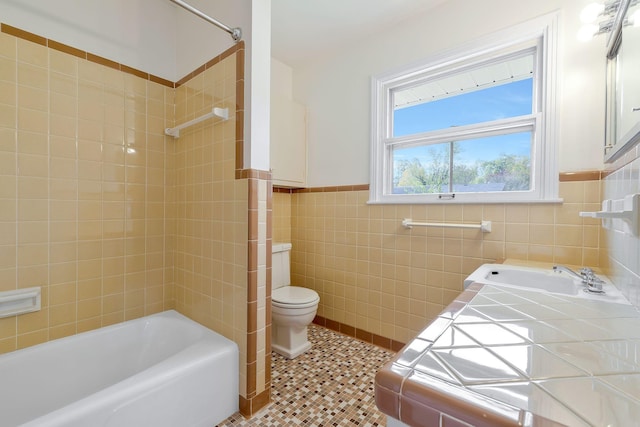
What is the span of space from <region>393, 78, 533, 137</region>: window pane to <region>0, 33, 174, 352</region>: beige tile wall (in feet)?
6.12

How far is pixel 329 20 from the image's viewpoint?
2127mm

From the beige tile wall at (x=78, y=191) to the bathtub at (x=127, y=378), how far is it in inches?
6.2

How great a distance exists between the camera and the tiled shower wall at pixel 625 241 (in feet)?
2.82

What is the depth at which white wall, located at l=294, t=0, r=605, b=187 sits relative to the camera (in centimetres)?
151

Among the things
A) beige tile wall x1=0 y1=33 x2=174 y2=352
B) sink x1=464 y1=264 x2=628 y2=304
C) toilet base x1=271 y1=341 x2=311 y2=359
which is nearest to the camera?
sink x1=464 y1=264 x2=628 y2=304

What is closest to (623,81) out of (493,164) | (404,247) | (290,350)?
(493,164)

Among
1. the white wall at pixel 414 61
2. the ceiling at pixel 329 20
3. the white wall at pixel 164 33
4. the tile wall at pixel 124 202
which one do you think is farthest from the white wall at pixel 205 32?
the white wall at pixel 414 61

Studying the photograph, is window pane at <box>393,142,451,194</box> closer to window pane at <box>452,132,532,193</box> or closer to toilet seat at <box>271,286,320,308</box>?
window pane at <box>452,132,532,193</box>

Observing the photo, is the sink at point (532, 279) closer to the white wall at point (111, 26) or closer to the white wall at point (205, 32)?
the white wall at point (205, 32)

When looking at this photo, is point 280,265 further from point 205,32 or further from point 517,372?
point 517,372

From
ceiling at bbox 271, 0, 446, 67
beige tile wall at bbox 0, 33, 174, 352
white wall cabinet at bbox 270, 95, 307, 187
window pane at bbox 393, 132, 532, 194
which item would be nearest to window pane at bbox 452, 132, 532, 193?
window pane at bbox 393, 132, 532, 194

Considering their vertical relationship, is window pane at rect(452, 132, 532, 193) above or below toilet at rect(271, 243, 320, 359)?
above

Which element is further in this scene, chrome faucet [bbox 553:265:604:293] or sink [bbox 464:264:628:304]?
sink [bbox 464:264:628:304]

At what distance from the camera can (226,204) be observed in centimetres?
163
